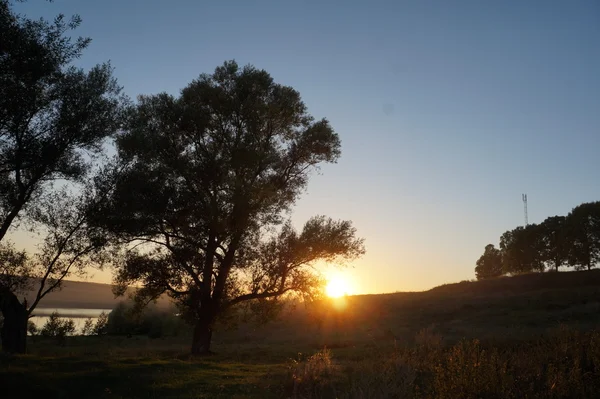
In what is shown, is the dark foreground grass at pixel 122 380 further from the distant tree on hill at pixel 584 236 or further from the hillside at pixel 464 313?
the distant tree on hill at pixel 584 236

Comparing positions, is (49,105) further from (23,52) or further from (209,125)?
(209,125)

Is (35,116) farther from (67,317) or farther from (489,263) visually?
(489,263)

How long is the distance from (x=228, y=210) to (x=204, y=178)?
2.46m

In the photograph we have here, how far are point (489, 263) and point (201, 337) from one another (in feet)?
350

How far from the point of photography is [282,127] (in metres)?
28.5

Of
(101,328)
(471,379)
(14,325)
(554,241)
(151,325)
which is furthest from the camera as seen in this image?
(554,241)

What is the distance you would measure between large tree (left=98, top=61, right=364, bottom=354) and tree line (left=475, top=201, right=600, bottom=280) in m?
74.8

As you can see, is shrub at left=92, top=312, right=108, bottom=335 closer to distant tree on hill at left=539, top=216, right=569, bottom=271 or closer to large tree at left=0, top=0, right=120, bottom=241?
large tree at left=0, top=0, right=120, bottom=241

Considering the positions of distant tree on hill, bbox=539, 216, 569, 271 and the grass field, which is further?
distant tree on hill, bbox=539, 216, 569, 271

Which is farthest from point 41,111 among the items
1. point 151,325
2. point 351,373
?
point 151,325

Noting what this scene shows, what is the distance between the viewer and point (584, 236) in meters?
83.9

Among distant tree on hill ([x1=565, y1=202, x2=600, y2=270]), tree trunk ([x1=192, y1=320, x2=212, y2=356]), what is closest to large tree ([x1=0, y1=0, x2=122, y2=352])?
tree trunk ([x1=192, y1=320, x2=212, y2=356])

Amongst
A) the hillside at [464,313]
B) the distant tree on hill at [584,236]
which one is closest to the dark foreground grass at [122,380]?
the hillside at [464,313]

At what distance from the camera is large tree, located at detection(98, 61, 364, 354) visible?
952 inches
